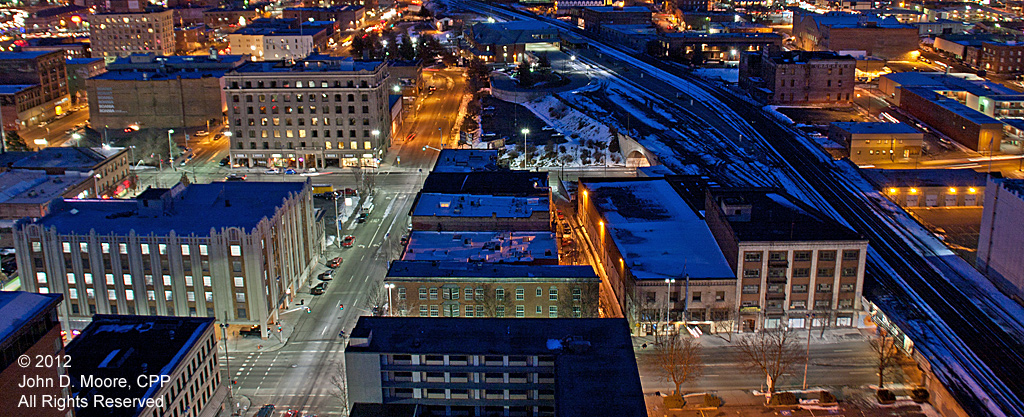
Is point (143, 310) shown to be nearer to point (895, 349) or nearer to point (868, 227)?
point (895, 349)

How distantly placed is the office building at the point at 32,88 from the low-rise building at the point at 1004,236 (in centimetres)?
15250

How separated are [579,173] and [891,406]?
237 feet

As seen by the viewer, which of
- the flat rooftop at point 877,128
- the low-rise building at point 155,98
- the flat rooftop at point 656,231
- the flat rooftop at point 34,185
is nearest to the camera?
the flat rooftop at point 656,231

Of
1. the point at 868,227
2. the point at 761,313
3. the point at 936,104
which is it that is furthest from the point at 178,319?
the point at 936,104

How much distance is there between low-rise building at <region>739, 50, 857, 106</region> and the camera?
552 feet

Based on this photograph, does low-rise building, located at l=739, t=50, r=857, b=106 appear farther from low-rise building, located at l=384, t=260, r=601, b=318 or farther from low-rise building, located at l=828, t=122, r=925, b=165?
low-rise building, located at l=384, t=260, r=601, b=318

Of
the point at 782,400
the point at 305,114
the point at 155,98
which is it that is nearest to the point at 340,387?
the point at 782,400

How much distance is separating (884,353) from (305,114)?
90483mm

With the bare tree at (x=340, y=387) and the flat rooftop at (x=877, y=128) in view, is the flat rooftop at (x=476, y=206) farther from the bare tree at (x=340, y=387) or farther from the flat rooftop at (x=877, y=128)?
the flat rooftop at (x=877, y=128)

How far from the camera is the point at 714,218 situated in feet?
293

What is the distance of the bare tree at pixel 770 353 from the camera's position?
6806 cm

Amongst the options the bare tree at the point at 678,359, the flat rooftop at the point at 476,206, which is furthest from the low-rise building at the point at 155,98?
the bare tree at the point at 678,359

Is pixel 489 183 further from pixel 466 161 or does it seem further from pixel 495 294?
pixel 495 294

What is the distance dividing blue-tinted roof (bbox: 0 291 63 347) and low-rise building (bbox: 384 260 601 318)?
3614 cm
